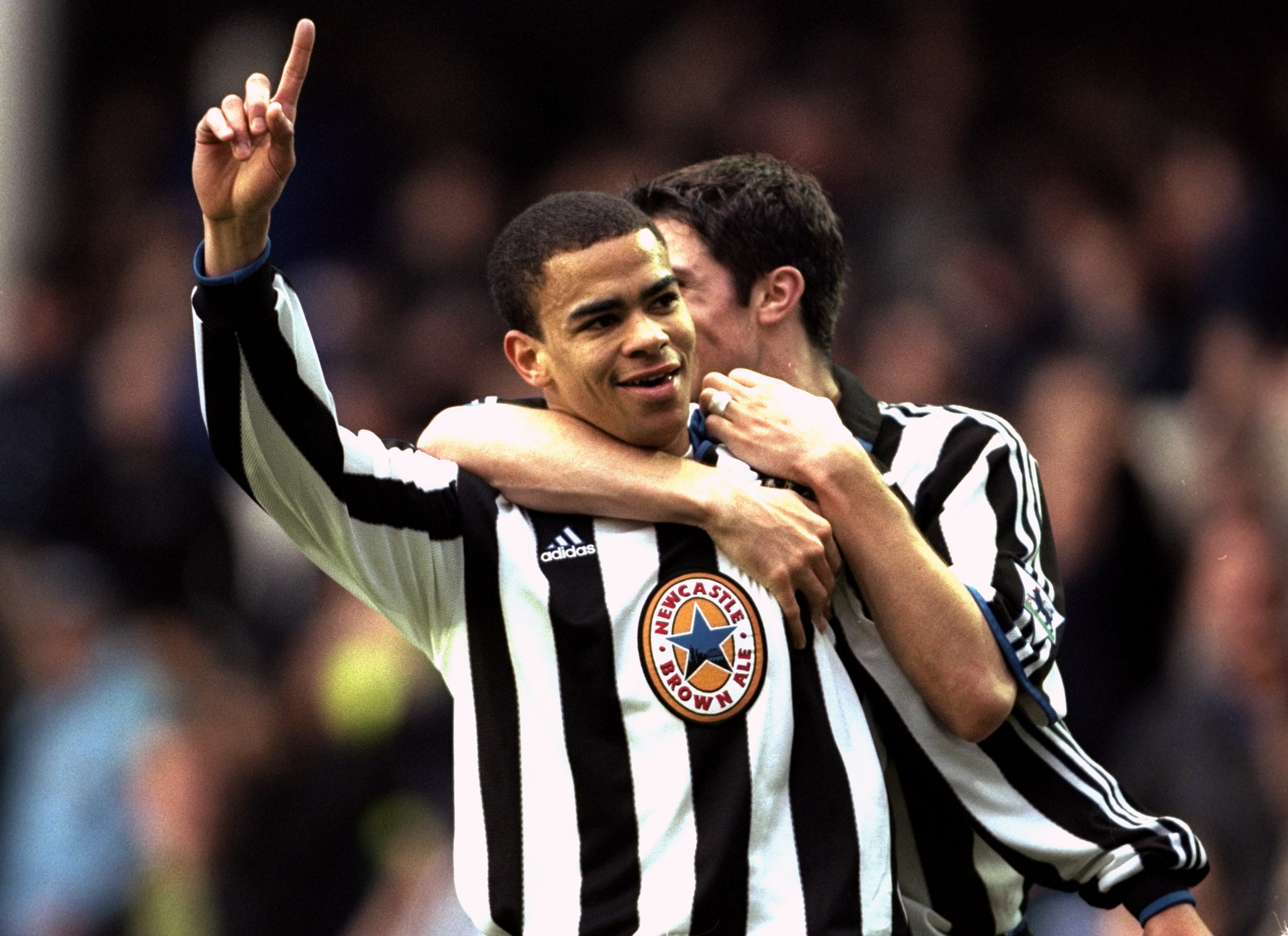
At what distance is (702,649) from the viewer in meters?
2.94

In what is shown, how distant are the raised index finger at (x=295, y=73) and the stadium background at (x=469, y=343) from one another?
2.63 m

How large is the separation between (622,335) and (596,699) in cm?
53

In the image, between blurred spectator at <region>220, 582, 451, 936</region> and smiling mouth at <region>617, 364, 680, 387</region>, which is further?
blurred spectator at <region>220, 582, 451, 936</region>

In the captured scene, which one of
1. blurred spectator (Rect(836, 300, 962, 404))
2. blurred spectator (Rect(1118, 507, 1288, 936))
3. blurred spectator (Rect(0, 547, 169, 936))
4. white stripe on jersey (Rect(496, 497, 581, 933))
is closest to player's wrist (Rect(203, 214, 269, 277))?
white stripe on jersey (Rect(496, 497, 581, 933))

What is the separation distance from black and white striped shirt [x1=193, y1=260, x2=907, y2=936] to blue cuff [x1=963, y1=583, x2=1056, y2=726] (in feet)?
0.73

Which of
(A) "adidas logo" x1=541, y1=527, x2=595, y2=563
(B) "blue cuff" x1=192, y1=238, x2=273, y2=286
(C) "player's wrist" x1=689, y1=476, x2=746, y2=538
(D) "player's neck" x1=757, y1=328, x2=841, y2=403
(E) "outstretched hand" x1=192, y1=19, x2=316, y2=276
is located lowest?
(A) "adidas logo" x1=541, y1=527, x2=595, y2=563

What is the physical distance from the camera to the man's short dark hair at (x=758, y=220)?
3.63 m

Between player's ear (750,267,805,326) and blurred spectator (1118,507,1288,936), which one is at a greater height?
player's ear (750,267,805,326)

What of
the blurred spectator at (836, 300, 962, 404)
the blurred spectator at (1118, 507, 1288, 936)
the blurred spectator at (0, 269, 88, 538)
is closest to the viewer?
the blurred spectator at (1118, 507, 1288, 936)

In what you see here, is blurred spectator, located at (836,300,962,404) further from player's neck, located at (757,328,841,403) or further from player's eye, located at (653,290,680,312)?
player's eye, located at (653,290,680,312)

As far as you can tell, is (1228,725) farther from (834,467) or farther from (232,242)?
(232,242)

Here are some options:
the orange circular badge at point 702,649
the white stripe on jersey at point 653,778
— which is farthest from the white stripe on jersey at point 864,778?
the white stripe on jersey at point 653,778

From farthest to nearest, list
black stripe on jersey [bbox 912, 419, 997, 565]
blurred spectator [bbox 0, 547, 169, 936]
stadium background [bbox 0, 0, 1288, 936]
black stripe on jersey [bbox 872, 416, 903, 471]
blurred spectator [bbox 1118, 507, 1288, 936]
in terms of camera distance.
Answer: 1. blurred spectator [bbox 0, 547, 169, 936]
2. stadium background [bbox 0, 0, 1288, 936]
3. blurred spectator [bbox 1118, 507, 1288, 936]
4. black stripe on jersey [bbox 872, 416, 903, 471]
5. black stripe on jersey [bbox 912, 419, 997, 565]

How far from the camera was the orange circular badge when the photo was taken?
2920 mm
